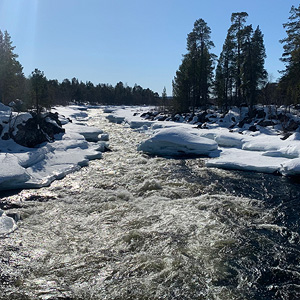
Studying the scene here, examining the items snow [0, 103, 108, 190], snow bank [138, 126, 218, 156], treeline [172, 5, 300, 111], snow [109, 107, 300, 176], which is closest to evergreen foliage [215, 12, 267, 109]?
treeline [172, 5, 300, 111]

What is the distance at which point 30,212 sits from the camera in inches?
349

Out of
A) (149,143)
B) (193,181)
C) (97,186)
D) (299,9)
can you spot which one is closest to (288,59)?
(299,9)

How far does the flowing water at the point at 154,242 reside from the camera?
5358 mm

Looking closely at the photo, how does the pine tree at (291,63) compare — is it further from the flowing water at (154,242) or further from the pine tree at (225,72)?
the flowing water at (154,242)

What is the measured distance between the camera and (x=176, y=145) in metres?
19.7

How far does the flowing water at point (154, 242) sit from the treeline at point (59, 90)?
98.1 ft

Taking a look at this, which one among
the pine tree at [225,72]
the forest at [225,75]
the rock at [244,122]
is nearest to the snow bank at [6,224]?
the forest at [225,75]

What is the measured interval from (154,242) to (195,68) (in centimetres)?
3690

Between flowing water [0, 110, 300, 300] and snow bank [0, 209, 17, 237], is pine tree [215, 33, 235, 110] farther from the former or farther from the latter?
snow bank [0, 209, 17, 237]

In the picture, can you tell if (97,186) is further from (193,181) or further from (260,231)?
(260,231)

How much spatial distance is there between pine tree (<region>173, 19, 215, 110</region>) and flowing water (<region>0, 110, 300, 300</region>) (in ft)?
97.9

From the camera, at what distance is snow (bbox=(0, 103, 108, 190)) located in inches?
462

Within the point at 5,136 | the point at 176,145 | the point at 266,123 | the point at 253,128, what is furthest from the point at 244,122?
the point at 5,136

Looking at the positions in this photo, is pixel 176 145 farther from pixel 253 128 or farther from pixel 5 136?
pixel 5 136
